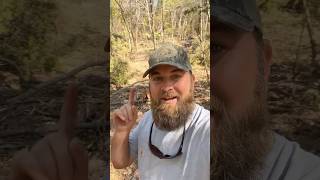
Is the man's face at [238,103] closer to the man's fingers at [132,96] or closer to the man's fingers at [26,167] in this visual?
the man's fingers at [132,96]

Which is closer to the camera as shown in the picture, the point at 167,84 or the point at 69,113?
the point at 69,113

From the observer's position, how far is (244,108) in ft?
10.3

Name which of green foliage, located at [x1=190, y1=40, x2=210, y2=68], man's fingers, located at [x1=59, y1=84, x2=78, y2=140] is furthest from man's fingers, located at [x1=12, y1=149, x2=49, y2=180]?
green foliage, located at [x1=190, y1=40, x2=210, y2=68]

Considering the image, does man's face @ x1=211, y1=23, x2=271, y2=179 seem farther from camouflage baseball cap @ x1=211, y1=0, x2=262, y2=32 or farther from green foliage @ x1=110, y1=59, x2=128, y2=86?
green foliage @ x1=110, y1=59, x2=128, y2=86

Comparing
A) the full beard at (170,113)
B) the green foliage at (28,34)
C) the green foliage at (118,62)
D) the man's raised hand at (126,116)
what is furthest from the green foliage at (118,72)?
Result: the green foliage at (28,34)

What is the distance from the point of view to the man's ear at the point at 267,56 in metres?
3.01

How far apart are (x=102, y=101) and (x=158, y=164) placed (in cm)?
77

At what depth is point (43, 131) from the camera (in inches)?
121

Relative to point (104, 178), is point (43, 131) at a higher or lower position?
higher

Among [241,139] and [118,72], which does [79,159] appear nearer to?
[118,72]

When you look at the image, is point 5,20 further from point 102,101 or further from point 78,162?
point 78,162

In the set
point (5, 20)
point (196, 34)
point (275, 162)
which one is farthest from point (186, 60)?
point (5, 20)

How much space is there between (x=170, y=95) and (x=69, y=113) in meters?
0.90

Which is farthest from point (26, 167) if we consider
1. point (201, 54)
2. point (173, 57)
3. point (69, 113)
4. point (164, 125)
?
point (201, 54)
